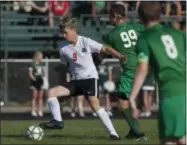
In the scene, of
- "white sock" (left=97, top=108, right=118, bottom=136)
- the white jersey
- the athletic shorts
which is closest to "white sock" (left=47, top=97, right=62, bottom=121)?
the white jersey

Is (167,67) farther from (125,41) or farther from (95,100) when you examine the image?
(125,41)

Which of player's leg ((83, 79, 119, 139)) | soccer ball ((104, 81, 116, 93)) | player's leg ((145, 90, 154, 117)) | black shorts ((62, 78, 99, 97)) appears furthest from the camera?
soccer ball ((104, 81, 116, 93))

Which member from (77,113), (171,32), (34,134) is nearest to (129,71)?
(34,134)

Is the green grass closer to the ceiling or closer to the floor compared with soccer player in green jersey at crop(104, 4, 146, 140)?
closer to the floor

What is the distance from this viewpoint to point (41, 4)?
28078mm

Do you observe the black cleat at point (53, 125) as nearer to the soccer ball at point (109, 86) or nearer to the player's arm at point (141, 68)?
the player's arm at point (141, 68)

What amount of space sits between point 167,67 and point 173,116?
54 cm

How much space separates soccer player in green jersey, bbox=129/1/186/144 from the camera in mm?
8281

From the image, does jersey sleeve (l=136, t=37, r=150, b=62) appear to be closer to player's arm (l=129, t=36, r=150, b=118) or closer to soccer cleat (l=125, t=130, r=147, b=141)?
player's arm (l=129, t=36, r=150, b=118)

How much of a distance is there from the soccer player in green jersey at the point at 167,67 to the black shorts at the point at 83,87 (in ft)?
17.0

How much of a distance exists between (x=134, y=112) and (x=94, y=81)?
568 centimetres

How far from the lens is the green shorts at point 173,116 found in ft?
27.2

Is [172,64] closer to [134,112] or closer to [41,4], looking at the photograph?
[134,112]

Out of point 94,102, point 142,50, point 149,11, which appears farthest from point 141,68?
point 94,102
